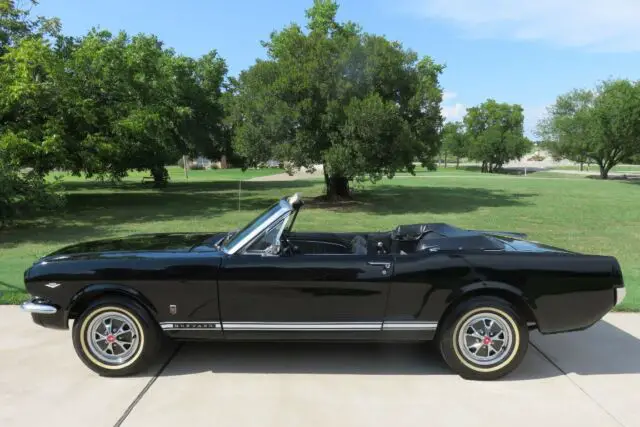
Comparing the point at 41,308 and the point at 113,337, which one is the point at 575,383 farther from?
the point at 41,308

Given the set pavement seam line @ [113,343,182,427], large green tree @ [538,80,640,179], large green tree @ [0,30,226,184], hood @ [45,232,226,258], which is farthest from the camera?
large green tree @ [538,80,640,179]

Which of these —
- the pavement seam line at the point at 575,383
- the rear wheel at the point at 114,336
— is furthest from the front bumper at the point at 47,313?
the pavement seam line at the point at 575,383

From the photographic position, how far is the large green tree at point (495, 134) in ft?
225

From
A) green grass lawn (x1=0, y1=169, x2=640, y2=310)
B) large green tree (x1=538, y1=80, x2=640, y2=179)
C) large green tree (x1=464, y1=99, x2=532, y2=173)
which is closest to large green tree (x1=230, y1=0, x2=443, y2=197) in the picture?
green grass lawn (x1=0, y1=169, x2=640, y2=310)

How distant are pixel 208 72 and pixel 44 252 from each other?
1079 inches

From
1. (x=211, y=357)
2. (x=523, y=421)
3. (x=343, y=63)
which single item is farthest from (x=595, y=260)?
(x=343, y=63)

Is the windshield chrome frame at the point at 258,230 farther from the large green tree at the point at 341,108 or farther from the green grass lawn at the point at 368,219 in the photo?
the large green tree at the point at 341,108

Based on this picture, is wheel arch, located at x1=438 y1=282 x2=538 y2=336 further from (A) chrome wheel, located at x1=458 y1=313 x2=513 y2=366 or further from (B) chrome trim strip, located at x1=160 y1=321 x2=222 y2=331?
(B) chrome trim strip, located at x1=160 y1=321 x2=222 y2=331

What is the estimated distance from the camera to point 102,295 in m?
3.95

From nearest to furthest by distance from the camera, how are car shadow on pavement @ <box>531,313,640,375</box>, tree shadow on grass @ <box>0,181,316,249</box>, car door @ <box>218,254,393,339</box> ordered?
car door @ <box>218,254,393,339</box> → car shadow on pavement @ <box>531,313,640,375</box> → tree shadow on grass @ <box>0,181,316,249</box>

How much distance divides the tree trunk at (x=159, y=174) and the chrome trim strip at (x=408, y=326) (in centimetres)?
2978

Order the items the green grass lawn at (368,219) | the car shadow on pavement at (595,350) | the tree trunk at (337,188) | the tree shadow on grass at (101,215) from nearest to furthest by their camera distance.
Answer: the car shadow on pavement at (595,350), the green grass lawn at (368,219), the tree shadow on grass at (101,215), the tree trunk at (337,188)

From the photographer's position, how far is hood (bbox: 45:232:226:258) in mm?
4273

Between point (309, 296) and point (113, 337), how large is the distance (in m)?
1.50
